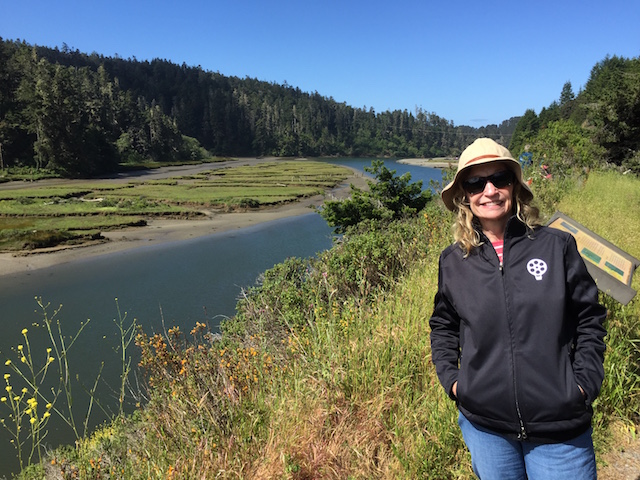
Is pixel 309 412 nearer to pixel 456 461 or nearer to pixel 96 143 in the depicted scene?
pixel 456 461

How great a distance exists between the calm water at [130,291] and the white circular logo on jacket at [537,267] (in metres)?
7.67

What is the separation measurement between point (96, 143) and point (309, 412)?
249ft

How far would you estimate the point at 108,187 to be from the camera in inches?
1975

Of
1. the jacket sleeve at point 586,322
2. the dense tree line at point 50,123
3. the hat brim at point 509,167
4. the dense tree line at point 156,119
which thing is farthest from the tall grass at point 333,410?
the dense tree line at point 50,123

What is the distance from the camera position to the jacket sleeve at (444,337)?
1890 millimetres

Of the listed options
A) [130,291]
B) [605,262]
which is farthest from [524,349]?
[130,291]

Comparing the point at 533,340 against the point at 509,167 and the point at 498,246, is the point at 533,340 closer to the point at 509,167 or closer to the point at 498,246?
the point at 498,246

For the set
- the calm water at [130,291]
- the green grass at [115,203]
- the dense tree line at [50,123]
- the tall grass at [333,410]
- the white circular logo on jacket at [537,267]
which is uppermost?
the dense tree line at [50,123]

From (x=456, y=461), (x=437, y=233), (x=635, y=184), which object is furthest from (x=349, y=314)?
(x=635, y=184)

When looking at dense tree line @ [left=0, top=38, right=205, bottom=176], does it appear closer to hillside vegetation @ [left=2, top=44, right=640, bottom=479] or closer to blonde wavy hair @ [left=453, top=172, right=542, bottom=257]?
hillside vegetation @ [left=2, top=44, right=640, bottom=479]

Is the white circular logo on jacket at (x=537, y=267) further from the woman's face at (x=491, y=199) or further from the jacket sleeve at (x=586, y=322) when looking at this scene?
the woman's face at (x=491, y=199)

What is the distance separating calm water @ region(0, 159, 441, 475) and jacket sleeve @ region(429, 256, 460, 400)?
23.7ft

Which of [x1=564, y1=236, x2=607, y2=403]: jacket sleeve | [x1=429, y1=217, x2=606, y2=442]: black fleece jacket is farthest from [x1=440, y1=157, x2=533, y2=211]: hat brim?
[x1=564, y1=236, x2=607, y2=403]: jacket sleeve

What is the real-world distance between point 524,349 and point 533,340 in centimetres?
5
